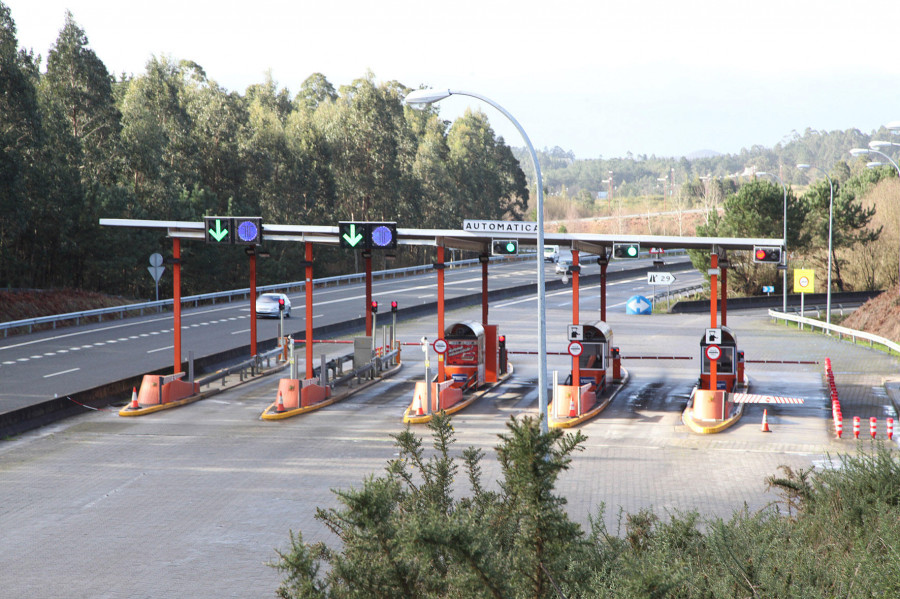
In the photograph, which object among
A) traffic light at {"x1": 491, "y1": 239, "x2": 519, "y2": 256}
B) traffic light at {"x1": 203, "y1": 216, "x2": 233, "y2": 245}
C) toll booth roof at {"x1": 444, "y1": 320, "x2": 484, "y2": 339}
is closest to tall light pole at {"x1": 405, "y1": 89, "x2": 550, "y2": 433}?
traffic light at {"x1": 491, "y1": 239, "x2": 519, "y2": 256}

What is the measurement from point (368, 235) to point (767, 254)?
9.52m

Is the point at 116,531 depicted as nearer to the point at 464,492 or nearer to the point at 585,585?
the point at 464,492

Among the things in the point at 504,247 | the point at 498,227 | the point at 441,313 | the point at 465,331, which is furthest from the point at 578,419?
the point at 498,227

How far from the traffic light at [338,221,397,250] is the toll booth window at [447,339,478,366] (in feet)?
15.6

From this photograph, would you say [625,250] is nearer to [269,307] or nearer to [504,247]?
[504,247]

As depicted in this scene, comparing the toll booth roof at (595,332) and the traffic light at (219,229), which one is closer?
the traffic light at (219,229)

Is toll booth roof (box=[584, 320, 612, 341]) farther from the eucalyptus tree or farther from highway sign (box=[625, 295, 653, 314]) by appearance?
the eucalyptus tree

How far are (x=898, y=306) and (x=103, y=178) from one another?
43.4m

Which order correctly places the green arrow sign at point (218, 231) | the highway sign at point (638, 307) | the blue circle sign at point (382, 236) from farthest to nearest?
the highway sign at point (638, 307) → the green arrow sign at point (218, 231) → the blue circle sign at point (382, 236)

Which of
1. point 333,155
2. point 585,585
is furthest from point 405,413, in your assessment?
point 333,155

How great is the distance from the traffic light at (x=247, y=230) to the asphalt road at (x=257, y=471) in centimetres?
438

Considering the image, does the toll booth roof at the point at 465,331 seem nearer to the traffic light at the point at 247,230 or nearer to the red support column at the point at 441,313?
the red support column at the point at 441,313

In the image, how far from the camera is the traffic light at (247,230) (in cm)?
2241

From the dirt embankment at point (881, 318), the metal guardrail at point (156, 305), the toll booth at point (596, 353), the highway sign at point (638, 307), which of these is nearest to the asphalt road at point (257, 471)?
the toll booth at point (596, 353)
